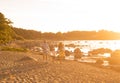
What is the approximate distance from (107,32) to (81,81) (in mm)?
178102

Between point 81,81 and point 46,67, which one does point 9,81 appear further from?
point 46,67

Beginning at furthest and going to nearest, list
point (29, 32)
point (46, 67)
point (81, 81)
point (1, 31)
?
point (29, 32) → point (1, 31) → point (46, 67) → point (81, 81)

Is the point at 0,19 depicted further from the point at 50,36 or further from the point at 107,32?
the point at 107,32

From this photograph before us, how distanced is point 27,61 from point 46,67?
13.3 feet

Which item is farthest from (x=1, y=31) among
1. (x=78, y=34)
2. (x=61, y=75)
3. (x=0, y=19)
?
(x=78, y=34)

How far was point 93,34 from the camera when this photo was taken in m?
197

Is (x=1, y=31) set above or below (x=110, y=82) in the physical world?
above

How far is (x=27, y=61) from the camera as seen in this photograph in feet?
89.7

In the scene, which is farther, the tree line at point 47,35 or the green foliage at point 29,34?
the green foliage at point 29,34

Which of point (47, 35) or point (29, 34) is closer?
point (29, 34)

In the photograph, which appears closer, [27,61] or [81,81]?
[81,81]

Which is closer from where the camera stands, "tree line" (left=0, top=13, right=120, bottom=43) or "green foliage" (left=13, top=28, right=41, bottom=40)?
"tree line" (left=0, top=13, right=120, bottom=43)

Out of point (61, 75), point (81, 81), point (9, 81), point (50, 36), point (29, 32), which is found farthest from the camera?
point (50, 36)

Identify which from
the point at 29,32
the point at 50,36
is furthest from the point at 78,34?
the point at 29,32
